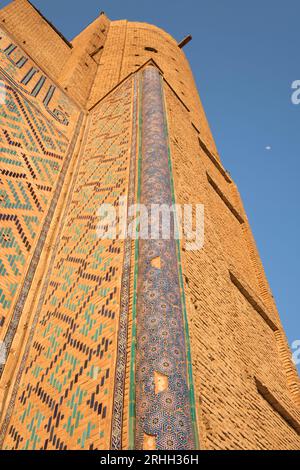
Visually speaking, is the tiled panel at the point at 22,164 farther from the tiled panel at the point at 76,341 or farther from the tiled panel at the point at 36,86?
the tiled panel at the point at 76,341

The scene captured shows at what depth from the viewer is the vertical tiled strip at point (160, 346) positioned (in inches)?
72.7

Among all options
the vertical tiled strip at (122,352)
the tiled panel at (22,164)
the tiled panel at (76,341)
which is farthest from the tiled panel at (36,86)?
the vertical tiled strip at (122,352)

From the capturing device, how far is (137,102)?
5.10 meters

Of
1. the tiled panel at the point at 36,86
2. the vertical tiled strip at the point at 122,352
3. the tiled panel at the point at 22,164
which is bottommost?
the vertical tiled strip at the point at 122,352

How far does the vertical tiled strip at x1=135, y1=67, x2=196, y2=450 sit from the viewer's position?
6.06 feet

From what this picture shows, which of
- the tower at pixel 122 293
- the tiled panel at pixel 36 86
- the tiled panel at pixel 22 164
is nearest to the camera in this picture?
the tower at pixel 122 293

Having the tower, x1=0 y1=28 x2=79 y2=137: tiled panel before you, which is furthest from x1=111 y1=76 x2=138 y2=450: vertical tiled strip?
x1=0 y1=28 x2=79 y2=137: tiled panel

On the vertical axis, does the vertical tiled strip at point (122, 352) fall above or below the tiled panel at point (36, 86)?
below

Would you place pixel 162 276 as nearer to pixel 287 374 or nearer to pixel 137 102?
pixel 287 374

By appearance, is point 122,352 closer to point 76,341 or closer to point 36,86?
point 76,341

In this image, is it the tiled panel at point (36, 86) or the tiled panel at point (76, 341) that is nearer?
the tiled panel at point (76, 341)

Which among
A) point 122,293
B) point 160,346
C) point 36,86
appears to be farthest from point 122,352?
point 36,86

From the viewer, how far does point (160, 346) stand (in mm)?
2199

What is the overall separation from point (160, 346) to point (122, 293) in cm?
55
